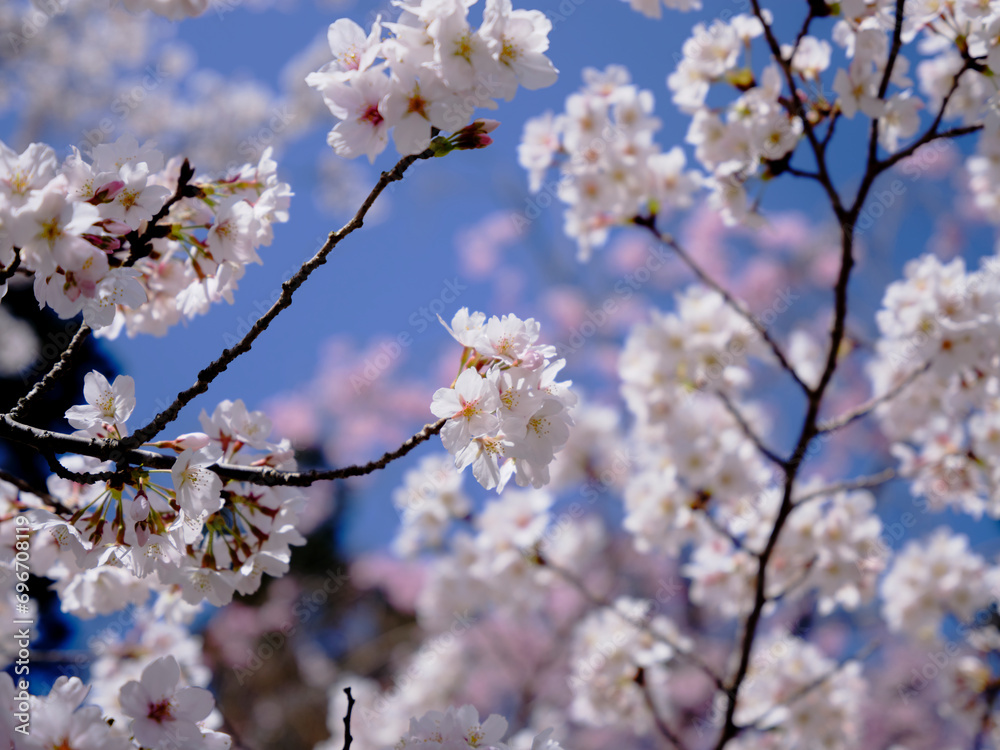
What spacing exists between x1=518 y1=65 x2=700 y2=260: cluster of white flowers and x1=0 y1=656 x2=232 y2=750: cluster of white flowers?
178cm

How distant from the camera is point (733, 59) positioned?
1893 mm

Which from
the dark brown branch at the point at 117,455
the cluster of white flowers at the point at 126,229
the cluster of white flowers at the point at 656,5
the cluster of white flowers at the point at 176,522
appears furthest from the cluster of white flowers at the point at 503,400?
the cluster of white flowers at the point at 656,5

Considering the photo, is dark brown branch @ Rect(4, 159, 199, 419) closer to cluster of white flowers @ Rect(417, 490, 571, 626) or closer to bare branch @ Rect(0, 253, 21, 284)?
bare branch @ Rect(0, 253, 21, 284)

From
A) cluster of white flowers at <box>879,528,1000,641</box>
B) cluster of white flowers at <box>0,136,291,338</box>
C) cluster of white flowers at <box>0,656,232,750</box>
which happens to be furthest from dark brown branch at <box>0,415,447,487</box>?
cluster of white flowers at <box>879,528,1000,641</box>

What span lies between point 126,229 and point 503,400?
2.23ft

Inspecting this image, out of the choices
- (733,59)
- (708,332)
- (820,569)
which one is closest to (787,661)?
(820,569)

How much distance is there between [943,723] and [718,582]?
6.09 meters

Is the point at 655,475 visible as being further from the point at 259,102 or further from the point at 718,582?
the point at 259,102

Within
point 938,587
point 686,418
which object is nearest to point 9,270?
point 686,418

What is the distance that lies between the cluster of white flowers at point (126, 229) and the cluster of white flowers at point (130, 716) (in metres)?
0.57

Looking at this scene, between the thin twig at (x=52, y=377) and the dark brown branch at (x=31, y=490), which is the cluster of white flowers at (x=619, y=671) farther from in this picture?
Result: the thin twig at (x=52, y=377)

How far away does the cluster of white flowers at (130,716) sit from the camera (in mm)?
925

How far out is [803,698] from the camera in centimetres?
284

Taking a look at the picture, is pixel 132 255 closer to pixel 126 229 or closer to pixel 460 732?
pixel 126 229
